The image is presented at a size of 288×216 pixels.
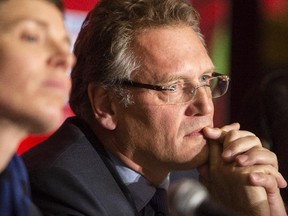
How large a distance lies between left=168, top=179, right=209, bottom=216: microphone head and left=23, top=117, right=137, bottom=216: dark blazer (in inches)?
12.6

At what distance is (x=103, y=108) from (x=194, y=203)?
535mm

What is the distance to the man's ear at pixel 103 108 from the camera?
1187 mm

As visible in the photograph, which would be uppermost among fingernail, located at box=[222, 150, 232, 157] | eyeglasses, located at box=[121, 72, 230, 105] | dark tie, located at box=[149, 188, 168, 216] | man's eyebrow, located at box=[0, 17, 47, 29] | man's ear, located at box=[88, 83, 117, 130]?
man's eyebrow, located at box=[0, 17, 47, 29]

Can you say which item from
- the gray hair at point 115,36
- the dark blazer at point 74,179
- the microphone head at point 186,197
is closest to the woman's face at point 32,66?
the microphone head at point 186,197

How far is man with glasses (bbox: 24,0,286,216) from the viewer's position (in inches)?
44.8

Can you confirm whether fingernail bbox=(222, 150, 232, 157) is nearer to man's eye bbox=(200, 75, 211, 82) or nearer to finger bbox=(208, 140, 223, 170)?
finger bbox=(208, 140, 223, 170)

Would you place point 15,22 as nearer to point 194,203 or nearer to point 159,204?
point 194,203

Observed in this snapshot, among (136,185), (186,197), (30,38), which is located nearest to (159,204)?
(136,185)

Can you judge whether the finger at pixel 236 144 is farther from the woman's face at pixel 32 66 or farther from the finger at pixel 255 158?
the woman's face at pixel 32 66

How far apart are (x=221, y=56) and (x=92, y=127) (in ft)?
4.10

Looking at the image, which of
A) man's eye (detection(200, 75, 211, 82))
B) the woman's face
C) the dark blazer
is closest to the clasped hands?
man's eye (detection(200, 75, 211, 82))

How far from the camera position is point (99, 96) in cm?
120

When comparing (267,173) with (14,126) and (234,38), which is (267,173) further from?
(234,38)

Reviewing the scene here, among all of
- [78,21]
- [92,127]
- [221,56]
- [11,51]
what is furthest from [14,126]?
[221,56]
